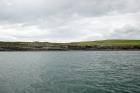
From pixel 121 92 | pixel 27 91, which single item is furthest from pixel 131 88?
pixel 27 91

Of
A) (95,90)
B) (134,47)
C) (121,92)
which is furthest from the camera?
(134,47)

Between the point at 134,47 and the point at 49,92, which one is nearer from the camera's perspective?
the point at 49,92

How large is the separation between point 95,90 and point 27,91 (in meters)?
9.60

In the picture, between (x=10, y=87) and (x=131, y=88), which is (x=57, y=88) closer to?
(x=10, y=87)

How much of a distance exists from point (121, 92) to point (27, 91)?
12.9 meters

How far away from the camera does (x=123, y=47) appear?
197875 millimetres

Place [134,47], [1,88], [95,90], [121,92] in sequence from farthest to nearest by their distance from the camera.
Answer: [134,47]
[1,88]
[95,90]
[121,92]

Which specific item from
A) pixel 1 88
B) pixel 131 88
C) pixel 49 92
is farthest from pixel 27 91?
pixel 131 88

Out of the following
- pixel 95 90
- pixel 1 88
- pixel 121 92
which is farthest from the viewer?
pixel 1 88

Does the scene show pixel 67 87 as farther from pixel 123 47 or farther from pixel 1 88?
pixel 123 47

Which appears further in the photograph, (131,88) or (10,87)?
(10,87)

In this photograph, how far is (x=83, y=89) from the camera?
25.0 meters

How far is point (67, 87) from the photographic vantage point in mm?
26281

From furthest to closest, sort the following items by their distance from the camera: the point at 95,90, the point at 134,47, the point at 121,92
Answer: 1. the point at 134,47
2. the point at 95,90
3. the point at 121,92
